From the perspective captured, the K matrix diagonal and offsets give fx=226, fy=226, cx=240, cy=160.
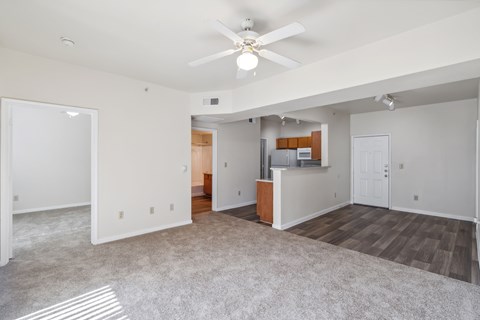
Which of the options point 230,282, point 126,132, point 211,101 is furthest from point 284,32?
point 126,132

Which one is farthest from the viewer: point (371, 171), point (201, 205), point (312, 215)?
point (201, 205)

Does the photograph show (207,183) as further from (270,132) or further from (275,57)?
(275,57)

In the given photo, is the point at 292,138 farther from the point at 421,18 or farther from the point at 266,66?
the point at 421,18

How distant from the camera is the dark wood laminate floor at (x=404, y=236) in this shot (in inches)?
115

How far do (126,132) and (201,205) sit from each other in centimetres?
328

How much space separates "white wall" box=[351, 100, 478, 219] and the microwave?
184 centimetres

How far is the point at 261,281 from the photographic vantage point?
2.47 meters

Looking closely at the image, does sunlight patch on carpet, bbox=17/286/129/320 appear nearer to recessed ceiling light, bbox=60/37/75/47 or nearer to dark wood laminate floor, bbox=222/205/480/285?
recessed ceiling light, bbox=60/37/75/47

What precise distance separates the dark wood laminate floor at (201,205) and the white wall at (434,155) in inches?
194

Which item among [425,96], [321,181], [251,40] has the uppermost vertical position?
[425,96]

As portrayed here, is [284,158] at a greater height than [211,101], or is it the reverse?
[211,101]

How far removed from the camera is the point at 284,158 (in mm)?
7305

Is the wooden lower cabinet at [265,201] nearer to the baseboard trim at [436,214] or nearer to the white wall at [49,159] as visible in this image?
the baseboard trim at [436,214]

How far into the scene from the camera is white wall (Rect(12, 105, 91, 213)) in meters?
5.43
